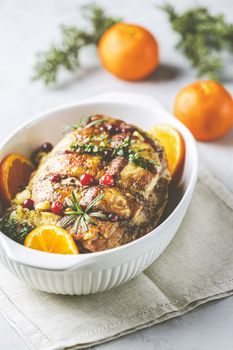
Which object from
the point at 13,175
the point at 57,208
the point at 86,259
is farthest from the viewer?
the point at 13,175

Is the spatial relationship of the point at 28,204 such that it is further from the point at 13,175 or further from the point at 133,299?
the point at 133,299

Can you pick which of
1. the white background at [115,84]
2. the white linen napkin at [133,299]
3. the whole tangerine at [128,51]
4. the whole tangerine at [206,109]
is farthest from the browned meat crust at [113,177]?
the whole tangerine at [128,51]

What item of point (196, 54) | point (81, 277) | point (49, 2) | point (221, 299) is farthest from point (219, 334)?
point (49, 2)

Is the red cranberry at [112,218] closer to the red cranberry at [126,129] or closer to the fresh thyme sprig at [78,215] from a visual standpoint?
the fresh thyme sprig at [78,215]

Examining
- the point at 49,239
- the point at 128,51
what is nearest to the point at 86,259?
the point at 49,239

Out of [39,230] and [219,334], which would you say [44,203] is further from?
[219,334]

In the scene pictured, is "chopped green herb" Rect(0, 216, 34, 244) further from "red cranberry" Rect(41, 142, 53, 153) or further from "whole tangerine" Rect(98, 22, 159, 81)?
"whole tangerine" Rect(98, 22, 159, 81)
